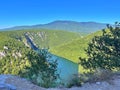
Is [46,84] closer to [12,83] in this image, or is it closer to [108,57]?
[12,83]

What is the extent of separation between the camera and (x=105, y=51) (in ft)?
70.9

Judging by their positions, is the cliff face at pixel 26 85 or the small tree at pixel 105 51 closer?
the cliff face at pixel 26 85

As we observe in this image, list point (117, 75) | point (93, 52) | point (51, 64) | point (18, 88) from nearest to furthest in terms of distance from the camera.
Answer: point (18, 88), point (117, 75), point (51, 64), point (93, 52)

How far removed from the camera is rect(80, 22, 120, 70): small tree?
2014 cm

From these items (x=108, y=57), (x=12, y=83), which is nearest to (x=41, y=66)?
A: (x=108, y=57)

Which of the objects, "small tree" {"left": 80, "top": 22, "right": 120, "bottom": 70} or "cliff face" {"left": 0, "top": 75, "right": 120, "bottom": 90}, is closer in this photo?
"cliff face" {"left": 0, "top": 75, "right": 120, "bottom": 90}

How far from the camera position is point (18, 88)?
8.52m

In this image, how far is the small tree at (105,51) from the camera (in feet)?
66.1

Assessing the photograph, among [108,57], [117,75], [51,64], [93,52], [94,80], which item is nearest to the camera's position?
[94,80]

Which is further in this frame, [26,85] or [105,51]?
[105,51]

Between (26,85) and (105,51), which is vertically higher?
(26,85)

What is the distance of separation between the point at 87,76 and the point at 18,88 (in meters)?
2.93

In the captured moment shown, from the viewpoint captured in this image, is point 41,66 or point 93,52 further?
point 93,52

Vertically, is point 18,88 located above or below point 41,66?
above
